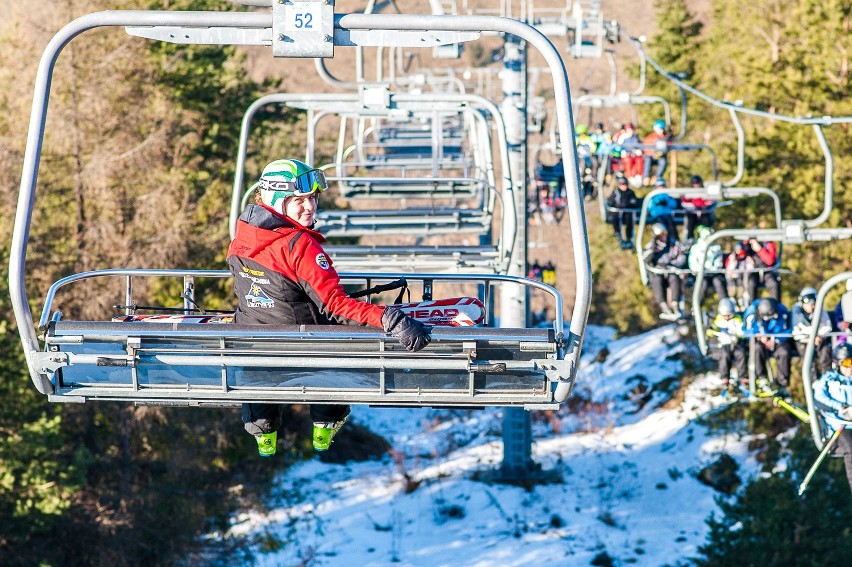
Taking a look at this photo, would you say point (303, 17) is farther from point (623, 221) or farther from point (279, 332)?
point (623, 221)

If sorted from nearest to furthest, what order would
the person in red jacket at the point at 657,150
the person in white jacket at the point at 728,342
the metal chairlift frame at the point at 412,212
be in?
the metal chairlift frame at the point at 412,212 → the person in white jacket at the point at 728,342 → the person in red jacket at the point at 657,150

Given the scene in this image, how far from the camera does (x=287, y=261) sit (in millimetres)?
5734

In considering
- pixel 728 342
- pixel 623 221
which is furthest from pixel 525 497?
pixel 728 342

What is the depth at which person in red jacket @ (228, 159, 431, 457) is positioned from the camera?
5.70 m

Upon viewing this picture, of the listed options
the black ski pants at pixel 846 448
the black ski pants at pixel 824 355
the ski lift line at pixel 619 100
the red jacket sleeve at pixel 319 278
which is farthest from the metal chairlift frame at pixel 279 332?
the ski lift line at pixel 619 100

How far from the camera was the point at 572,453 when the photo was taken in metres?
27.1

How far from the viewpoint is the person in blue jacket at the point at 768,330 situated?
13531mm

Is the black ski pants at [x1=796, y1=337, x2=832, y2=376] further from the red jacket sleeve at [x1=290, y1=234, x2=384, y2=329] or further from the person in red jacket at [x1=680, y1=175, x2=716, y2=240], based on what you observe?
the red jacket sleeve at [x1=290, y1=234, x2=384, y2=329]

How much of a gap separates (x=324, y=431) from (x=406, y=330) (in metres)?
1.33

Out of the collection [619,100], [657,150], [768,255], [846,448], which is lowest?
[846,448]

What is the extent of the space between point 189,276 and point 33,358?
3.91 feet

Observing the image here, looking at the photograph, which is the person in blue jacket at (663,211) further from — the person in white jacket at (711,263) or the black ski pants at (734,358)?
the black ski pants at (734,358)

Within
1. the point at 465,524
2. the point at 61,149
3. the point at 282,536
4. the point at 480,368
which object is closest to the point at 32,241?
the point at 61,149

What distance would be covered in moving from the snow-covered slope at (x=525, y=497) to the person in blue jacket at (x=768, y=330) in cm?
754
